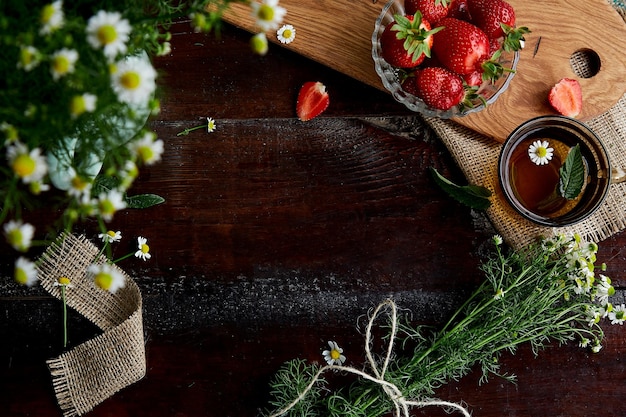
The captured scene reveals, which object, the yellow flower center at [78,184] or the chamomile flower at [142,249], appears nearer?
the yellow flower center at [78,184]

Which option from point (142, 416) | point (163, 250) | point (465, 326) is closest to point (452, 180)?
point (465, 326)

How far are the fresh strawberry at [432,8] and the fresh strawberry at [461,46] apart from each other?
0.04ft

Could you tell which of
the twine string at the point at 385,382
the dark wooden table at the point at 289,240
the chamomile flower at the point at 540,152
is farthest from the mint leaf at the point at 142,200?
the chamomile flower at the point at 540,152

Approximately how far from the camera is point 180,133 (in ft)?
3.71

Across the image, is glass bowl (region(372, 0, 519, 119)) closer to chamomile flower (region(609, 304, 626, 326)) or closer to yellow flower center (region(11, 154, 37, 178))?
chamomile flower (region(609, 304, 626, 326))

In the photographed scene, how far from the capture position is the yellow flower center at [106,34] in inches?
24.4

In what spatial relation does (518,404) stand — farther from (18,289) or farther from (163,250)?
(18,289)

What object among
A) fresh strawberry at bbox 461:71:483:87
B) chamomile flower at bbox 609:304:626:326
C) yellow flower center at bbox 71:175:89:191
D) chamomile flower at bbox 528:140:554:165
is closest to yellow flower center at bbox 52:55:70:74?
yellow flower center at bbox 71:175:89:191

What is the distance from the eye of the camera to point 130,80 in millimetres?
636

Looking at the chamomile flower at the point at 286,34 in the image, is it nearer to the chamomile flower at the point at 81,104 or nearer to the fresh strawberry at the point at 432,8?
the fresh strawberry at the point at 432,8

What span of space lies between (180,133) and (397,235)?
1.26 feet

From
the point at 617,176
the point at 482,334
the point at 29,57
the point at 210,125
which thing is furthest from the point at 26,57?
the point at 617,176

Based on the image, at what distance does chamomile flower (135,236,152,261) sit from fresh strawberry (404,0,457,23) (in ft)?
1.78

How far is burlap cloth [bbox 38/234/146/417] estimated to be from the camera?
3.54 ft
